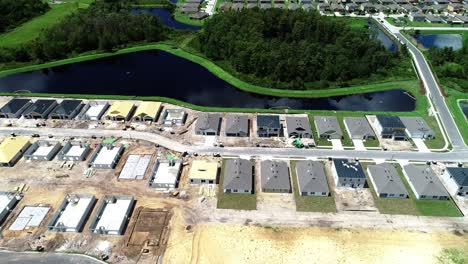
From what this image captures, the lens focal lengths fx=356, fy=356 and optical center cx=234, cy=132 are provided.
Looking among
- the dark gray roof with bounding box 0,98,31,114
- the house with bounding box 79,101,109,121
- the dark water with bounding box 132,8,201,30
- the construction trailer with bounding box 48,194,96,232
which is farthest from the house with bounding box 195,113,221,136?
the dark water with bounding box 132,8,201,30

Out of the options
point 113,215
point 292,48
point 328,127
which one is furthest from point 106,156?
point 292,48

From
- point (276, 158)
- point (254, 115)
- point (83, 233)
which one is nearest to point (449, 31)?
point (254, 115)

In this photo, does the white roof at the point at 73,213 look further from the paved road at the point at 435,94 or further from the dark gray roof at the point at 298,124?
the paved road at the point at 435,94

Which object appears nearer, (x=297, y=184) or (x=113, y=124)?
(x=297, y=184)

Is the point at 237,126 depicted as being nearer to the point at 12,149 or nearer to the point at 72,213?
the point at 72,213

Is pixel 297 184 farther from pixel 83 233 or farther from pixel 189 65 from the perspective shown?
pixel 189 65

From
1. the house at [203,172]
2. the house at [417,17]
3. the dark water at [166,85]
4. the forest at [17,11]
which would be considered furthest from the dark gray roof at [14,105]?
the house at [417,17]
